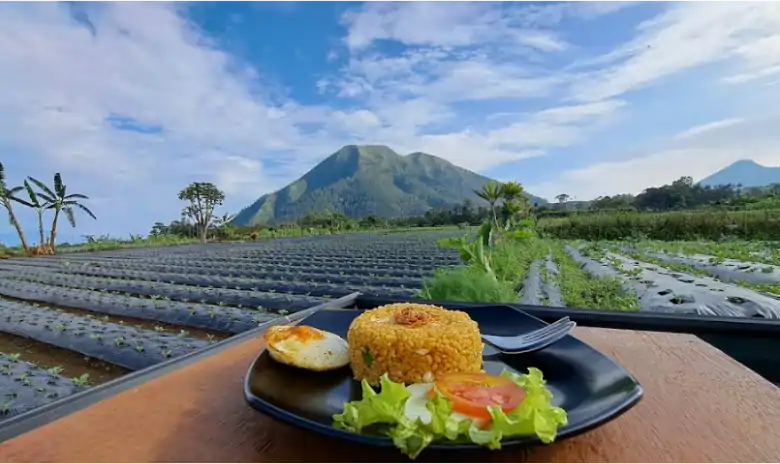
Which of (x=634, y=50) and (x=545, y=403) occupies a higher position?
(x=634, y=50)

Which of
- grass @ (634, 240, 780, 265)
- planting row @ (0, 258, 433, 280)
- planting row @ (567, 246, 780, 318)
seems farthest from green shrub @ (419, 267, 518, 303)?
grass @ (634, 240, 780, 265)

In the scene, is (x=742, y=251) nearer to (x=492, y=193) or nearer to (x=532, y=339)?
(x=492, y=193)

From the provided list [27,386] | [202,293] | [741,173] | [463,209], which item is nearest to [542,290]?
[202,293]

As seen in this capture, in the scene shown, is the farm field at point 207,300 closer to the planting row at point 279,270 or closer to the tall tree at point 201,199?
the planting row at point 279,270

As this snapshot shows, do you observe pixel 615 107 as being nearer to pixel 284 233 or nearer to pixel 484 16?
pixel 484 16

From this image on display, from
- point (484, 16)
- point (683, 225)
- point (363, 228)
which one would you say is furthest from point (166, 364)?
point (363, 228)

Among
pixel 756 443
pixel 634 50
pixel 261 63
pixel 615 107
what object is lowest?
pixel 756 443

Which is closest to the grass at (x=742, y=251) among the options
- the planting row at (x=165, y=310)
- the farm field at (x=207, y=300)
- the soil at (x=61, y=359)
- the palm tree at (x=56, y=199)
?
the farm field at (x=207, y=300)

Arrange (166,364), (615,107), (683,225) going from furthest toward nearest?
(683,225) < (615,107) < (166,364)
